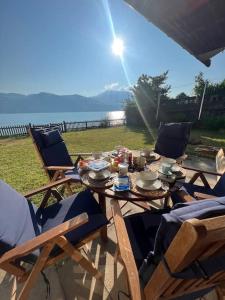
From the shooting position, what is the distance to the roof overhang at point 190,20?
2.62m

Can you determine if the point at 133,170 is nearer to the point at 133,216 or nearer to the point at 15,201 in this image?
A: the point at 133,216

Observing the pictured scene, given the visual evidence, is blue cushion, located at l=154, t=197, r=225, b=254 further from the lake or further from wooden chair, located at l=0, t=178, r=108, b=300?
the lake

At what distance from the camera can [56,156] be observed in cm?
300

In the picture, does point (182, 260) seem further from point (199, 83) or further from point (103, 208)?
point (199, 83)

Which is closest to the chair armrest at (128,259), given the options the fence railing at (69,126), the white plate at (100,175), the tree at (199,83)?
the white plate at (100,175)

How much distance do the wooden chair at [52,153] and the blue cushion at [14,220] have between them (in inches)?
31.7

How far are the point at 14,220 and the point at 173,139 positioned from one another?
3293 millimetres

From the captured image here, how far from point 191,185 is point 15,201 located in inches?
83.7

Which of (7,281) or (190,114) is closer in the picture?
(7,281)

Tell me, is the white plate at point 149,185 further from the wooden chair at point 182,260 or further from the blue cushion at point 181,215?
the blue cushion at point 181,215

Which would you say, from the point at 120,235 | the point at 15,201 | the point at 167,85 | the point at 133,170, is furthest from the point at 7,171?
the point at 167,85

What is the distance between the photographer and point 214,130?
9984mm

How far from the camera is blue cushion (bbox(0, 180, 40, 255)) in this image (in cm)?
122

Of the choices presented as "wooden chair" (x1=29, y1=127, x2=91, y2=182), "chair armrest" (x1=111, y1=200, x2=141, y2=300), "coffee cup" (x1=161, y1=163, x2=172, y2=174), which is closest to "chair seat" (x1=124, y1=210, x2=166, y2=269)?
"chair armrest" (x1=111, y1=200, x2=141, y2=300)
